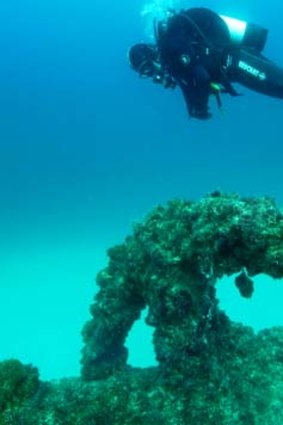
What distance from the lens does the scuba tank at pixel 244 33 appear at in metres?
10.6

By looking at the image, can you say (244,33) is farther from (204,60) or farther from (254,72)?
(204,60)

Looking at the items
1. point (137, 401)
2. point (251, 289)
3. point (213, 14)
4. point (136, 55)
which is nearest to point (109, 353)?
point (137, 401)

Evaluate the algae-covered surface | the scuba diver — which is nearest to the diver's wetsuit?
the scuba diver

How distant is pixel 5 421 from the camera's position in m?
6.39

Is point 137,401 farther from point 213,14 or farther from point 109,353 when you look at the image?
point 213,14

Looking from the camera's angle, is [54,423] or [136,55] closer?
[54,423]

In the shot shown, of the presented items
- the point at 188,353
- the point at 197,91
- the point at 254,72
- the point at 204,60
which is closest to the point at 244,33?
the point at 254,72

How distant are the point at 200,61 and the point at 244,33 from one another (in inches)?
65.5

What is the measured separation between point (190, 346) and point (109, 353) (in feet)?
7.94

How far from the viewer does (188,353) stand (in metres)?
6.69

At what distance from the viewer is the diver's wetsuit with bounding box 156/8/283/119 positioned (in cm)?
958

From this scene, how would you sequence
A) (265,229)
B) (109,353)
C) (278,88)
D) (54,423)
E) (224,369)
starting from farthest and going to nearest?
(278,88), (109,353), (224,369), (54,423), (265,229)

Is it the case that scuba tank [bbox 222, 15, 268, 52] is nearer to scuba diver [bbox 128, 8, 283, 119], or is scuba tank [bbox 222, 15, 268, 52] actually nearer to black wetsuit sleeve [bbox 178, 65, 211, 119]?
scuba diver [bbox 128, 8, 283, 119]

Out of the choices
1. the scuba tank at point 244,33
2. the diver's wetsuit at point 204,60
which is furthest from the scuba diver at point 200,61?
the scuba tank at point 244,33
